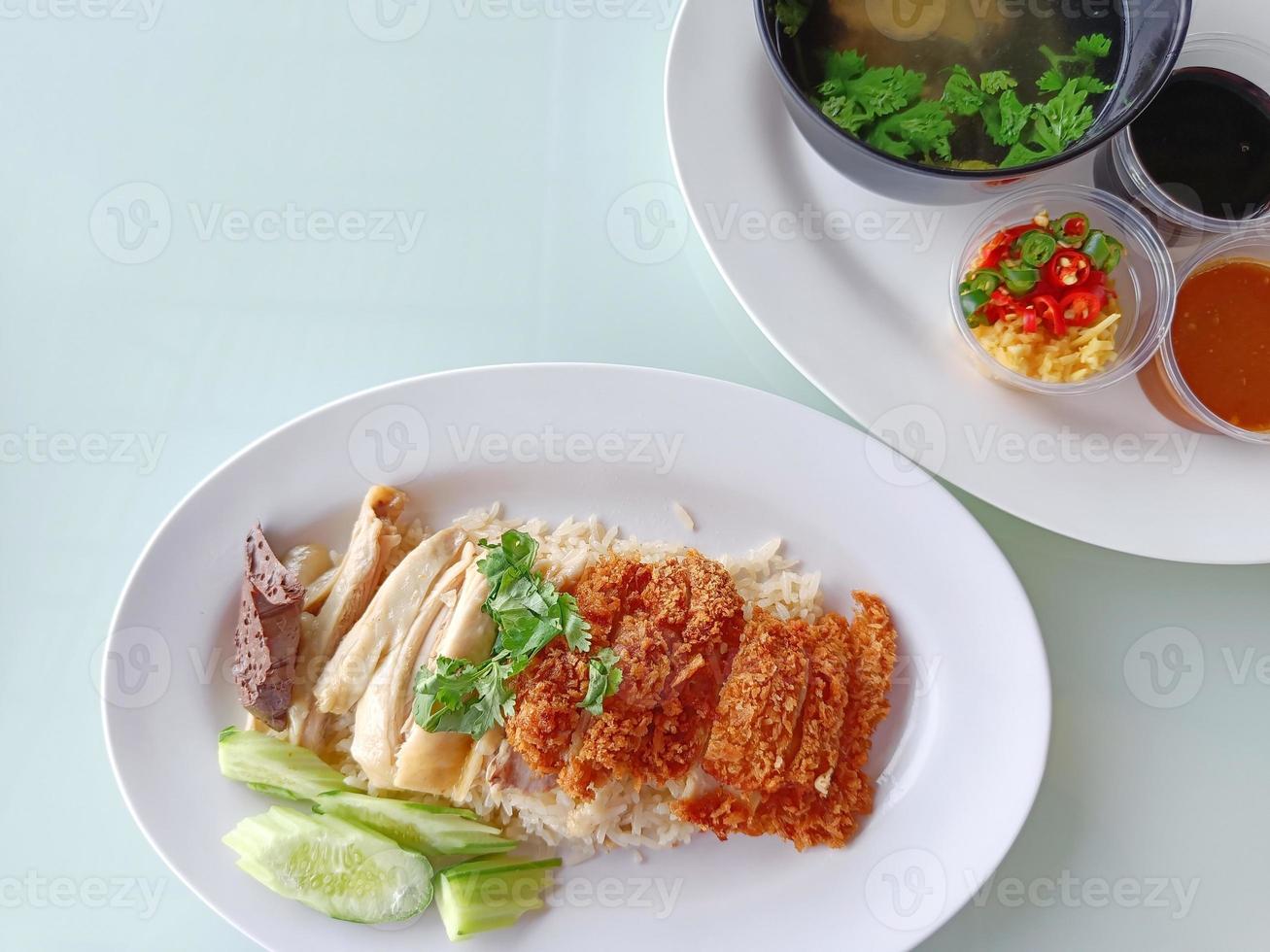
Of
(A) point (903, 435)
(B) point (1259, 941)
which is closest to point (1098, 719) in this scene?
(B) point (1259, 941)

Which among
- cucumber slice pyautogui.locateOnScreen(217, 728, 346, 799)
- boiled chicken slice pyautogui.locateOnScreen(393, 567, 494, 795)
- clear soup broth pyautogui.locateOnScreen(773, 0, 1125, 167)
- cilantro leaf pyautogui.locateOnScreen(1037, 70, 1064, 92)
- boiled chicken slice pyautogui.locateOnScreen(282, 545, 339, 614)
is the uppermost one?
clear soup broth pyautogui.locateOnScreen(773, 0, 1125, 167)

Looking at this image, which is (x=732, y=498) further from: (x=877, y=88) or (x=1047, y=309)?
(x=877, y=88)

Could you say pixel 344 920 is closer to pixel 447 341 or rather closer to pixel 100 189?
pixel 447 341

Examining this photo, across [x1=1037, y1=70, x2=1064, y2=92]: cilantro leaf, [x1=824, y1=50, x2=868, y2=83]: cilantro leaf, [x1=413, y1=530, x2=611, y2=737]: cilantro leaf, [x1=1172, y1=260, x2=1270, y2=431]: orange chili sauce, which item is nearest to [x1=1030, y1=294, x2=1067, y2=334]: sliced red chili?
[x1=1172, y1=260, x2=1270, y2=431]: orange chili sauce

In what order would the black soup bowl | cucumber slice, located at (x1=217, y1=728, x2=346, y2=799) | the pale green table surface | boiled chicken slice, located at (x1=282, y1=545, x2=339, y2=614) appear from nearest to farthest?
the black soup bowl
cucumber slice, located at (x1=217, y1=728, x2=346, y2=799)
boiled chicken slice, located at (x1=282, y1=545, x2=339, y2=614)
the pale green table surface

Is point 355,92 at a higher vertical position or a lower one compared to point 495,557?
higher

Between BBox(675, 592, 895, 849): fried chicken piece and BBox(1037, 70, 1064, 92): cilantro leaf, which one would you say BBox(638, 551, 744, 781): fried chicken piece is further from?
BBox(1037, 70, 1064, 92): cilantro leaf

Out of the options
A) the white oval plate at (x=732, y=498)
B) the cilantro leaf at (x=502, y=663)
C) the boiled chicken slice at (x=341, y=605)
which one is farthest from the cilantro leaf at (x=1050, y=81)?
the boiled chicken slice at (x=341, y=605)

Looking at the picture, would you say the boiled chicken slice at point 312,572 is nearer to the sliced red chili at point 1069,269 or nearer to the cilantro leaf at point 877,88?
the cilantro leaf at point 877,88
